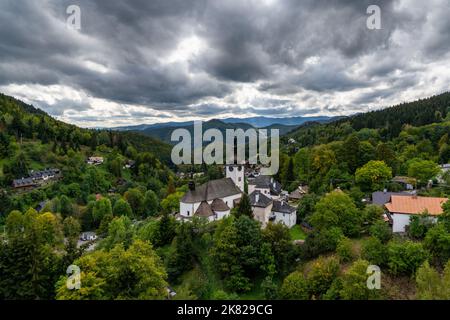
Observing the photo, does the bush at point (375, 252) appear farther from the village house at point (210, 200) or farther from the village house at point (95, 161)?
the village house at point (95, 161)

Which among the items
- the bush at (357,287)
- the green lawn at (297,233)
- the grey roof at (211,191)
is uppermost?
the grey roof at (211,191)

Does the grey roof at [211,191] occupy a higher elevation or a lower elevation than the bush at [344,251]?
higher

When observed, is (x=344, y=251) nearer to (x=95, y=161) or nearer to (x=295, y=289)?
(x=295, y=289)

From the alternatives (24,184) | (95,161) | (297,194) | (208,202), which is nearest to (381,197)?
(297,194)

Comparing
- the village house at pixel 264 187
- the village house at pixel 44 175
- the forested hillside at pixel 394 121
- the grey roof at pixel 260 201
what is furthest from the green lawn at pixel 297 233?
the village house at pixel 44 175

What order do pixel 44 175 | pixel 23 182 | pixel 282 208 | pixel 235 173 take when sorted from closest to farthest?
pixel 282 208, pixel 235 173, pixel 23 182, pixel 44 175

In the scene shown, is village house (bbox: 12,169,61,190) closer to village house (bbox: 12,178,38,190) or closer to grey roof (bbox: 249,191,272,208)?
village house (bbox: 12,178,38,190)

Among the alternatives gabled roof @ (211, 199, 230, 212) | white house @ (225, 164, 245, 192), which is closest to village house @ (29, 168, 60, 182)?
white house @ (225, 164, 245, 192)
